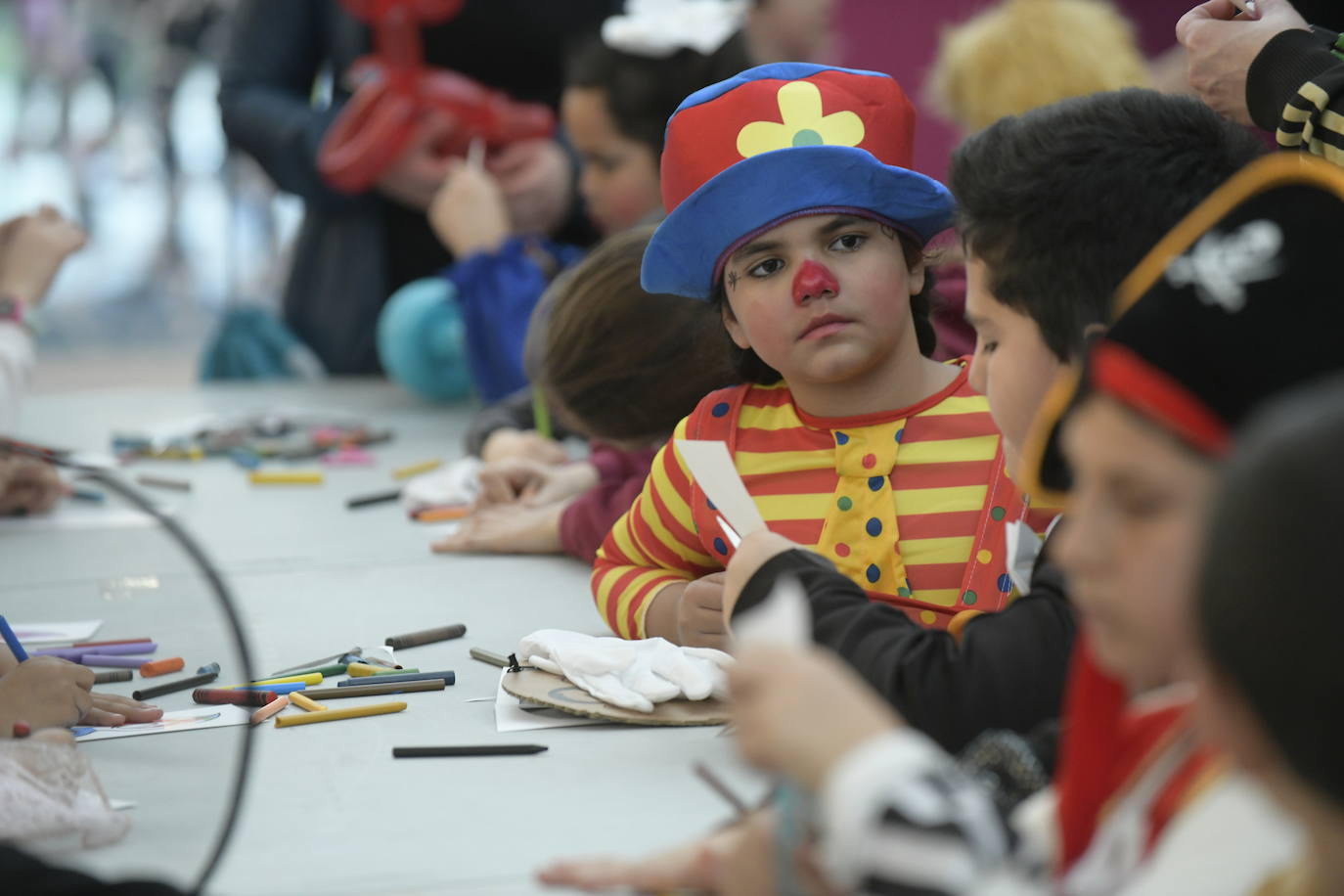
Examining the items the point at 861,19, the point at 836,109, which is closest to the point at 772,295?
the point at 836,109

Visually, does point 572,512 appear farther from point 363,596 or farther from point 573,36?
point 573,36

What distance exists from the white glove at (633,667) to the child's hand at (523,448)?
835mm

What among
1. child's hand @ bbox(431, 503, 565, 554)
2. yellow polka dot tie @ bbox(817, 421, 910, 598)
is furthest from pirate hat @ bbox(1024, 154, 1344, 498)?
child's hand @ bbox(431, 503, 565, 554)

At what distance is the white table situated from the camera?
866 millimetres

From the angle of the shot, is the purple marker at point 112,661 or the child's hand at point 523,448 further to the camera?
the child's hand at point 523,448

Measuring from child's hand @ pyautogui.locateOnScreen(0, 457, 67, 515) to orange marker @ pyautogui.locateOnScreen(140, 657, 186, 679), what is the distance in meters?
0.72

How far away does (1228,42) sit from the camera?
4.15 feet

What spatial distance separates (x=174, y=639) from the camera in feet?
4.39

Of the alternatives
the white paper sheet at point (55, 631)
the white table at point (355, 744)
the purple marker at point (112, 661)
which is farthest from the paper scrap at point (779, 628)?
the white paper sheet at point (55, 631)

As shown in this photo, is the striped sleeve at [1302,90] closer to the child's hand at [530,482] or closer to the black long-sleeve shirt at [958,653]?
the black long-sleeve shirt at [958,653]

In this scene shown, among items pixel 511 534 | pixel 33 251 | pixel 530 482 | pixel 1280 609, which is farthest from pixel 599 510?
pixel 1280 609

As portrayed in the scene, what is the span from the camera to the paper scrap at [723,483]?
3.67 feet

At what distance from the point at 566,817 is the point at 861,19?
3891mm

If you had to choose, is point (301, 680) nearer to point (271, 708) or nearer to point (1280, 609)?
point (271, 708)
